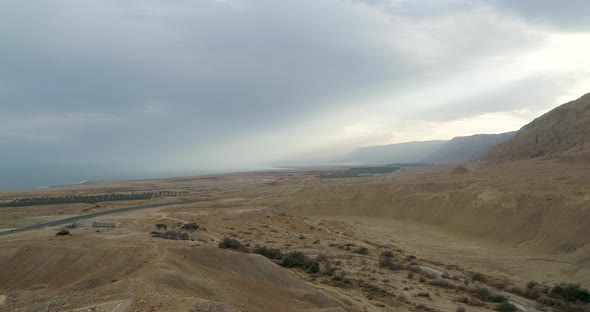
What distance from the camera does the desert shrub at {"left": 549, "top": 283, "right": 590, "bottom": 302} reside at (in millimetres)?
18906

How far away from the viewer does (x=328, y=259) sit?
1038 inches

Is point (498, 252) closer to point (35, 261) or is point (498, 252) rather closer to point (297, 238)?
point (297, 238)

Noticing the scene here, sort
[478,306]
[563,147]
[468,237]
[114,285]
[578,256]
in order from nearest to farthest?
[114,285]
[478,306]
[578,256]
[468,237]
[563,147]

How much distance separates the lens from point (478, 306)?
17578 millimetres

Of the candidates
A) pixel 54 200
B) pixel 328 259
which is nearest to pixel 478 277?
pixel 328 259

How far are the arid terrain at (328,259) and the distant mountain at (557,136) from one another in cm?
4789

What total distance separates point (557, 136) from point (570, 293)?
90.9 meters

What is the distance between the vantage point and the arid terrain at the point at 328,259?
1353cm

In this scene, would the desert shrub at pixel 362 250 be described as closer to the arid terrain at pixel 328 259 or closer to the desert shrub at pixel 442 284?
the arid terrain at pixel 328 259

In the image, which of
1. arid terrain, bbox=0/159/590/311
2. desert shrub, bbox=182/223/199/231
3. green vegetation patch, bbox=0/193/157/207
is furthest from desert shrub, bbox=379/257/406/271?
green vegetation patch, bbox=0/193/157/207

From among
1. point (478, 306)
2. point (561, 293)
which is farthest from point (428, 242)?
point (478, 306)

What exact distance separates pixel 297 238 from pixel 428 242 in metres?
13.2

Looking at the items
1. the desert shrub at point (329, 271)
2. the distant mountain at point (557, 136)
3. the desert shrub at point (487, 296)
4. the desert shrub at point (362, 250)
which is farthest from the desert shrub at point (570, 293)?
the distant mountain at point (557, 136)

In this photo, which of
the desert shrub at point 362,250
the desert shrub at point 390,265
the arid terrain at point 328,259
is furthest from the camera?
the desert shrub at point 362,250
